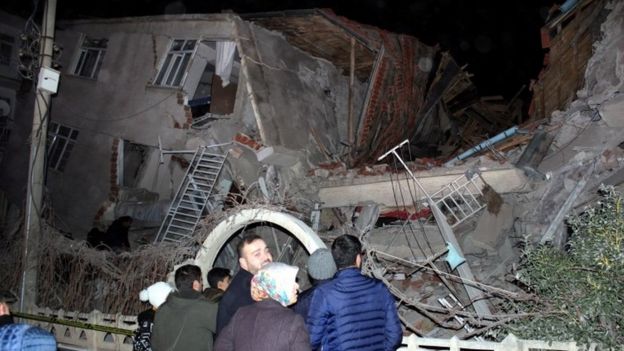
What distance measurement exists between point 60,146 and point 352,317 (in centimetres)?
1400

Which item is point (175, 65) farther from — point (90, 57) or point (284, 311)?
point (284, 311)

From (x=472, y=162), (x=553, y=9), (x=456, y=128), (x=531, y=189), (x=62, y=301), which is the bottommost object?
(x=62, y=301)

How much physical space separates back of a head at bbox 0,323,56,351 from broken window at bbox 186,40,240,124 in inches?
380

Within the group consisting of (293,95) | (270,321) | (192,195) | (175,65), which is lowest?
(270,321)

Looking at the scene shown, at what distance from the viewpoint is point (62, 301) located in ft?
29.5

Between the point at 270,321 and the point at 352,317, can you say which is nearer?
the point at 270,321

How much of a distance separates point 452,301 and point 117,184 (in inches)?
363

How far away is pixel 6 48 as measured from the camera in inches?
689

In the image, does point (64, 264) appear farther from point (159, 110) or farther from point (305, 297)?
point (305, 297)

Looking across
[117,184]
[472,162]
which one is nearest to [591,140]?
[472,162]

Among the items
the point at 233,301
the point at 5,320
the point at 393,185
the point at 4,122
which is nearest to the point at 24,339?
the point at 5,320

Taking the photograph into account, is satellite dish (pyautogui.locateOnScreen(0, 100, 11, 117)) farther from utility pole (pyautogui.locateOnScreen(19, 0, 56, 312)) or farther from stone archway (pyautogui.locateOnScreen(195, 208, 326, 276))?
stone archway (pyautogui.locateOnScreen(195, 208, 326, 276))

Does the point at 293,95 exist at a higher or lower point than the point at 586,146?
higher

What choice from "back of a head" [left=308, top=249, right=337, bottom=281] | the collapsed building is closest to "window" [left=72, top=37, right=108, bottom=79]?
the collapsed building
